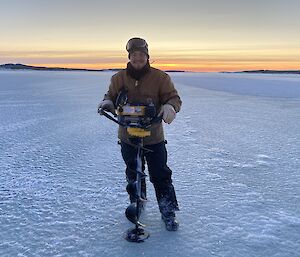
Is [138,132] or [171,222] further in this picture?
[171,222]

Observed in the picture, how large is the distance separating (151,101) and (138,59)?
1.08 feet

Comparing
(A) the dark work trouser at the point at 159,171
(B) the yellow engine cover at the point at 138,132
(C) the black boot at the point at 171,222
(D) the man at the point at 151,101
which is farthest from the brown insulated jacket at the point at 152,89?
(C) the black boot at the point at 171,222

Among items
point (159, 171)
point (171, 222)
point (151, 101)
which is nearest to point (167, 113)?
point (151, 101)

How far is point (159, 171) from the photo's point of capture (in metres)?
3.02

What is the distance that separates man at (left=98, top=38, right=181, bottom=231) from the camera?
2734 millimetres

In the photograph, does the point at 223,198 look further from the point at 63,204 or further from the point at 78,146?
the point at 78,146

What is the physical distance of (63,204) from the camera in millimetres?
3492

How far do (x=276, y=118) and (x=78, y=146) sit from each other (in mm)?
5243

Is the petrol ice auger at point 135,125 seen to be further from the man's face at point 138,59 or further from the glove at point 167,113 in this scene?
the man's face at point 138,59

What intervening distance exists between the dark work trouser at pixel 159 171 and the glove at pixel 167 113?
40cm

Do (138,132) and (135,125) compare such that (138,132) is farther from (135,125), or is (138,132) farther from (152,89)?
(152,89)

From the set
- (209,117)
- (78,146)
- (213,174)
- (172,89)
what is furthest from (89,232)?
(209,117)

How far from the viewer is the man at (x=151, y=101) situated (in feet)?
Result: 8.97

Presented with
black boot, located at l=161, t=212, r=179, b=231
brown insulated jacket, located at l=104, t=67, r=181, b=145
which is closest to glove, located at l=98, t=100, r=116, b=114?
brown insulated jacket, located at l=104, t=67, r=181, b=145
